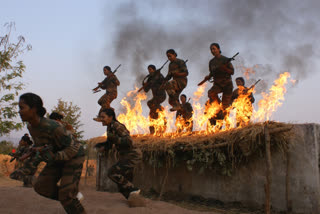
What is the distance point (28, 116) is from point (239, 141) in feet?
11.4

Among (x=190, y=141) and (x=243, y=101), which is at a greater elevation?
(x=243, y=101)

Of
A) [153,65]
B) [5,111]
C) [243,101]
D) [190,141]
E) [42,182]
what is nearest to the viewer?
[42,182]

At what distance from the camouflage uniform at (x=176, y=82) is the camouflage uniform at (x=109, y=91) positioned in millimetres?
2621

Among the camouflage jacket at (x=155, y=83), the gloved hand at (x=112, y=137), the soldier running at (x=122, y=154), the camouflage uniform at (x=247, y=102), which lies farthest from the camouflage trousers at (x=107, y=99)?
the gloved hand at (x=112, y=137)

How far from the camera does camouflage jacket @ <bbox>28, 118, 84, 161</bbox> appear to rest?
3363 mm

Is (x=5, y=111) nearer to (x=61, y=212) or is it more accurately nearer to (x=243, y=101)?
(x=61, y=212)

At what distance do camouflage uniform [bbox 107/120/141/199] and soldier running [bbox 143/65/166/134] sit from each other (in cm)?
334

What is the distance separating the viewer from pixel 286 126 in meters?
4.75

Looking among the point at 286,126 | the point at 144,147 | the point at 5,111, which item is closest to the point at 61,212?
the point at 144,147

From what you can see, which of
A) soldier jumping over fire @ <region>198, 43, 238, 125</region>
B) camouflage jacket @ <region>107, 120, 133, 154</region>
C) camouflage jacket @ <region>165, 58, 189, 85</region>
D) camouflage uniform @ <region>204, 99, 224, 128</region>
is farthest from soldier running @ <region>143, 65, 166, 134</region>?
camouflage jacket @ <region>107, 120, 133, 154</region>

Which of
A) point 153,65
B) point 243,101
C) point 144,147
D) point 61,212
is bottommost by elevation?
point 61,212

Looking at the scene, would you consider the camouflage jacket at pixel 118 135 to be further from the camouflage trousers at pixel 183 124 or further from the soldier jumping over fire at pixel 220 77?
the camouflage trousers at pixel 183 124

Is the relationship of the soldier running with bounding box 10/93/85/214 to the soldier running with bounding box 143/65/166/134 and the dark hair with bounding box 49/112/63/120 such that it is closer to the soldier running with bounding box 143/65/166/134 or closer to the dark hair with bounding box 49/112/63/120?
the dark hair with bounding box 49/112/63/120

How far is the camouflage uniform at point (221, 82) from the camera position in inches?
277
